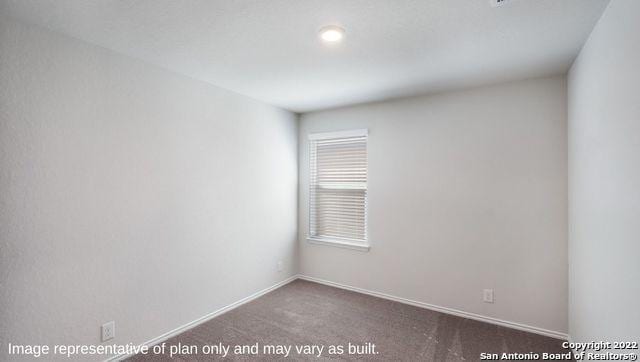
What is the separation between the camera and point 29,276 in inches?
73.2

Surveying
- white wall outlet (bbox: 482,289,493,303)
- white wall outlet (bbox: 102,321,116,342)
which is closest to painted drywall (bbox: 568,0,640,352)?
white wall outlet (bbox: 482,289,493,303)

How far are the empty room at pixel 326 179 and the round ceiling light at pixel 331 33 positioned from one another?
15 mm

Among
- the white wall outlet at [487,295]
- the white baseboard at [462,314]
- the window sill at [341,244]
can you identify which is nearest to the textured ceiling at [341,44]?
the window sill at [341,244]

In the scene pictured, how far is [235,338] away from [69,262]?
1.39 meters

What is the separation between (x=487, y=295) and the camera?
2.91 meters

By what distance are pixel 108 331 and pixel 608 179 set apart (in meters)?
3.38

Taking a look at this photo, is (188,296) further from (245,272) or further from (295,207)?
(295,207)

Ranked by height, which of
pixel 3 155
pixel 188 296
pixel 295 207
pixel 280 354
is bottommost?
pixel 280 354

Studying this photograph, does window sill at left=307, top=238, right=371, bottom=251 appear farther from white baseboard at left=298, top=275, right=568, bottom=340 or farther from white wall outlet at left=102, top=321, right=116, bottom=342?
white wall outlet at left=102, top=321, right=116, bottom=342

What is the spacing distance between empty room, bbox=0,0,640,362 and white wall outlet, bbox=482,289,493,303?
5 cm

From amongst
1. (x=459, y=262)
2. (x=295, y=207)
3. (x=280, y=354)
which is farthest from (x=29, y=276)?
(x=459, y=262)

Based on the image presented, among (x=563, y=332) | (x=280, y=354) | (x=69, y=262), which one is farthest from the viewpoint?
(x=563, y=332)

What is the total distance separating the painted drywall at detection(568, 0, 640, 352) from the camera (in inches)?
52.2

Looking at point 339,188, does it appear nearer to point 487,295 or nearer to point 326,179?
point 326,179
